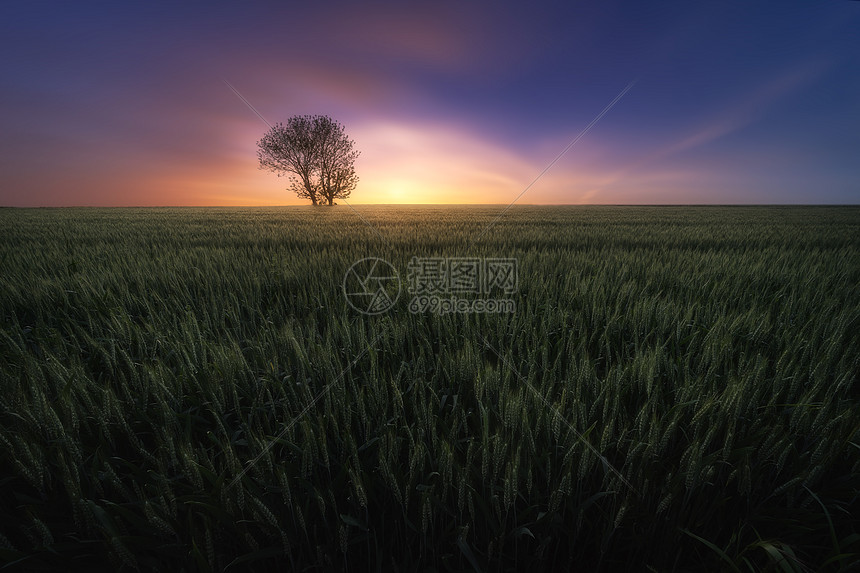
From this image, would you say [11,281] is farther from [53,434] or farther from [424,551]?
[424,551]

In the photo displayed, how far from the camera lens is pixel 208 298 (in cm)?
251

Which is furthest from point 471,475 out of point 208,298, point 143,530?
point 208,298

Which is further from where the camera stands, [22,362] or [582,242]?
[582,242]

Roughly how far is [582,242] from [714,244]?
2.70 meters
